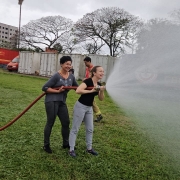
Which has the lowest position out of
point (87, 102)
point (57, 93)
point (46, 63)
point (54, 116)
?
point (54, 116)

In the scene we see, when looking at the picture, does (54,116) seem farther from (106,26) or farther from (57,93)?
(106,26)

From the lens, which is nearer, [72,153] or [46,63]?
[72,153]

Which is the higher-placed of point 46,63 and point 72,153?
point 46,63

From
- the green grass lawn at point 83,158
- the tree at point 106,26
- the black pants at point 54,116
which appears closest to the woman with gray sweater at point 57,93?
the black pants at point 54,116

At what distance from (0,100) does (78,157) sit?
5.40m

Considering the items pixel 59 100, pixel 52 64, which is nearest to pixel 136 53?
pixel 59 100

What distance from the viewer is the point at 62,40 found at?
46.5m

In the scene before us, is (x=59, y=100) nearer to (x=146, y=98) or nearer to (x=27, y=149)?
(x=27, y=149)

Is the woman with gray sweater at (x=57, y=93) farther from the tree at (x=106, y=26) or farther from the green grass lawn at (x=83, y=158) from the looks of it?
the tree at (x=106, y=26)

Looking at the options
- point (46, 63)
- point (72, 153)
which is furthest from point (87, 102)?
point (46, 63)

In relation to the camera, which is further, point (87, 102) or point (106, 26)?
point (106, 26)

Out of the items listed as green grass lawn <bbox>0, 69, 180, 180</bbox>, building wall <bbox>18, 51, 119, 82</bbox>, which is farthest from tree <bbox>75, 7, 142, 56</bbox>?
green grass lawn <bbox>0, 69, 180, 180</bbox>

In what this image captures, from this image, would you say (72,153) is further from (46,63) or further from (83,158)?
(46,63)

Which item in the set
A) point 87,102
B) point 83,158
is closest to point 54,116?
point 87,102
